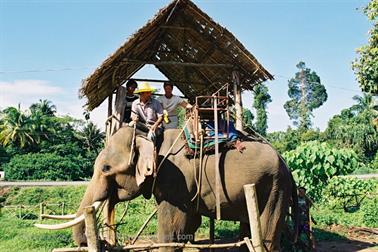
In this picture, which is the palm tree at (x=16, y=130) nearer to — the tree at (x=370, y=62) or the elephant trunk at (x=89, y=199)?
the tree at (x=370, y=62)

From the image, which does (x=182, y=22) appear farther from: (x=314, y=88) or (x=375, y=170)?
(x=314, y=88)

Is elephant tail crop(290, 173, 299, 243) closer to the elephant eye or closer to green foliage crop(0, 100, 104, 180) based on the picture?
the elephant eye

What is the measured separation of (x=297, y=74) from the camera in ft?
192

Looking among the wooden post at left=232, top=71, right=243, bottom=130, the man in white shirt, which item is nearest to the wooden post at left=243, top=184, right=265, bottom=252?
the wooden post at left=232, top=71, right=243, bottom=130

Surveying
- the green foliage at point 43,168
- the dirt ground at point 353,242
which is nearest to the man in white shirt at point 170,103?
the dirt ground at point 353,242

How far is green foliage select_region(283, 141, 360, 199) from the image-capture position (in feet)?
40.2

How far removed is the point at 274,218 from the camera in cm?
497

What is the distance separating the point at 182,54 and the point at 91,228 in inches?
163

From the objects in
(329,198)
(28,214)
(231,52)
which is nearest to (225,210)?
(231,52)

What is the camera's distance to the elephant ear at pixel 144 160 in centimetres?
479

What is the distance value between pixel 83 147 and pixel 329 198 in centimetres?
2715

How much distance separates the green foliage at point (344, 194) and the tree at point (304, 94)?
40.8 m

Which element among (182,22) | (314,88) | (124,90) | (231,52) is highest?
(314,88)

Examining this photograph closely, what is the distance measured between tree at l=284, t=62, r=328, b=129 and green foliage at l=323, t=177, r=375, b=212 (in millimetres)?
40800
